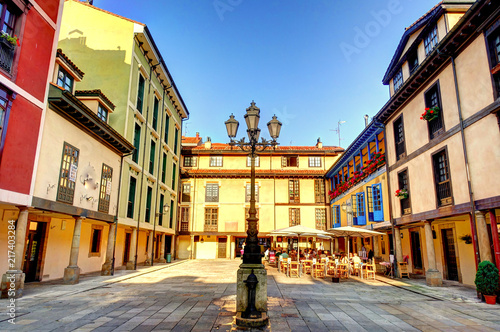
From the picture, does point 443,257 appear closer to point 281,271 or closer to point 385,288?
point 385,288

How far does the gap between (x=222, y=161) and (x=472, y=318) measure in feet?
94.1

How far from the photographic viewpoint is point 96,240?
1809 cm

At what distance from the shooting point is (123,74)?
18.3 meters

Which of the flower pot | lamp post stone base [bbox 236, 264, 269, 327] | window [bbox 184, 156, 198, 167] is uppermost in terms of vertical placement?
window [bbox 184, 156, 198, 167]

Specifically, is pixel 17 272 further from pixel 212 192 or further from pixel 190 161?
pixel 190 161

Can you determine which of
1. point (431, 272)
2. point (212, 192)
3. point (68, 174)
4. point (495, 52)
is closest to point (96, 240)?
point (68, 174)

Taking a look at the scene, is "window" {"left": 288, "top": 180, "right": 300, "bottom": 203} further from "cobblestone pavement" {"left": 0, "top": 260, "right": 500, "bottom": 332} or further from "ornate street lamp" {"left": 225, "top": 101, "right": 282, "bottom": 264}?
"ornate street lamp" {"left": 225, "top": 101, "right": 282, "bottom": 264}

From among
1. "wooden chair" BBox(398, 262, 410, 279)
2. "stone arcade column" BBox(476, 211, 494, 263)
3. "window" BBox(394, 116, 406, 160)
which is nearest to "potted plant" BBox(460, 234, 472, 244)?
"stone arcade column" BBox(476, 211, 494, 263)

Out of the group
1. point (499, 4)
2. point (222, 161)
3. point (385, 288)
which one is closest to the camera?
point (499, 4)

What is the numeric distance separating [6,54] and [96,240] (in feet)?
38.8

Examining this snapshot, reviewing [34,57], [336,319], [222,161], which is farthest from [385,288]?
[222,161]

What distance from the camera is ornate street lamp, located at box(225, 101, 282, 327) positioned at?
21.5 ft

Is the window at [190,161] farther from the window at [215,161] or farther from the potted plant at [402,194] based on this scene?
the potted plant at [402,194]

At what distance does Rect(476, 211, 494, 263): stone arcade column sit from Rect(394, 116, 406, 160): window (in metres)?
6.14
